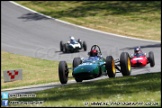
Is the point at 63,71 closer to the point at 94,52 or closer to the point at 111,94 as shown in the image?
the point at 94,52

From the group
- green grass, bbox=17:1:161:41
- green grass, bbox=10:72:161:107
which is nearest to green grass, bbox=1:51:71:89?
green grass, bbox=10:72:161:107

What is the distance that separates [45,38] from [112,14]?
34.8ft

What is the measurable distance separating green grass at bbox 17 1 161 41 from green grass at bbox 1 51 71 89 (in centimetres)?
1153

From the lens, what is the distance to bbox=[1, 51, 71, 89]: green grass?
2581 cm

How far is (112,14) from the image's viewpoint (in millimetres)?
50594

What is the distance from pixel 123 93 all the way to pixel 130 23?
3406 cm

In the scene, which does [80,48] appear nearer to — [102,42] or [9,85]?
[102,42]

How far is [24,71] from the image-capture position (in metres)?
29.8

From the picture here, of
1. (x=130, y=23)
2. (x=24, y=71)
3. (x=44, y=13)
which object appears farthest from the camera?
(x=44, y=13)

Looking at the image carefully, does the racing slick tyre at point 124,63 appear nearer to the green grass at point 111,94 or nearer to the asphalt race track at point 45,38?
the green grass at point 111,94

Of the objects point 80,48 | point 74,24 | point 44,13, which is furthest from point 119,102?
point 44,13

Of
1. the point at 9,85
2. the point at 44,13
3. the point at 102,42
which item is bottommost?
the point at 9,85

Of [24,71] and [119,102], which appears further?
[24,71]

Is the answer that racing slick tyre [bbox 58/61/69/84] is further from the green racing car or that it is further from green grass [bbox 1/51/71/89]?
green grass [bbox 1/51/71/89]
